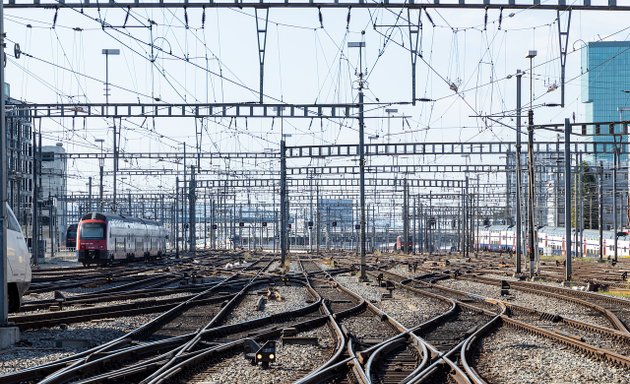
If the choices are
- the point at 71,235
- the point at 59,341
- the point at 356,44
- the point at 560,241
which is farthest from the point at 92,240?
the point at 560,241

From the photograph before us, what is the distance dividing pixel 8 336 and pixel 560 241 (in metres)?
63.7

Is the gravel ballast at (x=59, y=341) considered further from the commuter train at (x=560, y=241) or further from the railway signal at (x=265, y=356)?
Result: the commuter train at (x=560, y=241)

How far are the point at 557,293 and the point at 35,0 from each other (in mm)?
17192

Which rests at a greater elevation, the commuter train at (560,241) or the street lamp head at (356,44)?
the street lamp head at (356,44)

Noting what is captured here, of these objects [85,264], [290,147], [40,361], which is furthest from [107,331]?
[85,264]

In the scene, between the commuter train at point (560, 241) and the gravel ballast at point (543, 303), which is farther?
the commuter train at point (560, 241)

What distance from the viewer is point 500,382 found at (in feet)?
36.4

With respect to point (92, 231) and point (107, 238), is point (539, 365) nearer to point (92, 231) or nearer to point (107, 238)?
point (107, 238)

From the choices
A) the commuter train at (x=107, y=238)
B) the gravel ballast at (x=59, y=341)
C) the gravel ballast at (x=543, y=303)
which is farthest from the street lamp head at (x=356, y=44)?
the commuter train at (x=107, y=238)

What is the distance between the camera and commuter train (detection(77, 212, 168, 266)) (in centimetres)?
5075

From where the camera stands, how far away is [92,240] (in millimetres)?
50812

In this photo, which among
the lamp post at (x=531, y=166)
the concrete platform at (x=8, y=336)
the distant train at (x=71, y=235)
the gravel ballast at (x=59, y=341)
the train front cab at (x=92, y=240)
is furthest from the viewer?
the distant train at (x=71, y=235)

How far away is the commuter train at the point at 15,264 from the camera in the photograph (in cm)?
1741

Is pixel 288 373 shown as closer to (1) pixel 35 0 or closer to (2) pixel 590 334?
(2) pixel 590 334
